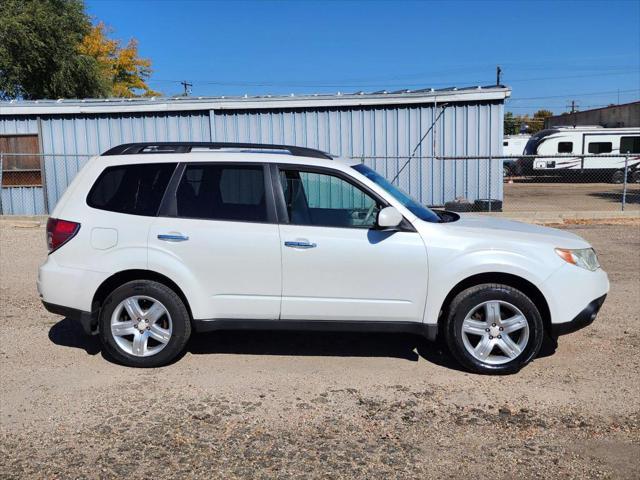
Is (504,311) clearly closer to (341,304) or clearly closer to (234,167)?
(341,304)

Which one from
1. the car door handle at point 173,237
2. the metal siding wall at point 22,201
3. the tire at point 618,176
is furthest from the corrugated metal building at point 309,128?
the tire at point 618,176

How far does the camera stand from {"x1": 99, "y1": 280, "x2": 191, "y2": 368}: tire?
4.95 m

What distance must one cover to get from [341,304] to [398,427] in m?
1.16

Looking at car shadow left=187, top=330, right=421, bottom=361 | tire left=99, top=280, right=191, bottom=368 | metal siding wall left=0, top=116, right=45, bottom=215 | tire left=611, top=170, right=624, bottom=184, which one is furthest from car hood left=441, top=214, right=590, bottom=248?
tire left=611, top=170, right=624, bottom=184

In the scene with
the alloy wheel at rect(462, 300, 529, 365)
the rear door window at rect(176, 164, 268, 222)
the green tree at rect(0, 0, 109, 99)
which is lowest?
the alloy wheel at rect(462, 300, 529, 365)

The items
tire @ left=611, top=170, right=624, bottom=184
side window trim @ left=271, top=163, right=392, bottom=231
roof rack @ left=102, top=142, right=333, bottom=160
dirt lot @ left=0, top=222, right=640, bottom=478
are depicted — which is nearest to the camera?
dirt lot @ left=0, top=222, right=640, bottom=478

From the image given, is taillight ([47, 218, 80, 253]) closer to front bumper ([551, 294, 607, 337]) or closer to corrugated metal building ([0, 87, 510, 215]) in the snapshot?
front bumper ([551, 294, 607, 337])

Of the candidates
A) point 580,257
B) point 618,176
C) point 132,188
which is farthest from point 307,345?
point 618,176

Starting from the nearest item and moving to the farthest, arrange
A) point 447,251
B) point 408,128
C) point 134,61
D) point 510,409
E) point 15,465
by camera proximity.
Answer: point 15,465, point 510,409, point 447,251, point 408,128, point 134,61

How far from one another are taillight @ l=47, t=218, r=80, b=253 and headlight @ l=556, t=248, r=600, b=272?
12.8 ft

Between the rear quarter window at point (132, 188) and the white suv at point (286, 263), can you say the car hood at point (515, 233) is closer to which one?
the white suv at point (286, 263)

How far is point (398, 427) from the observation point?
13.2 ft

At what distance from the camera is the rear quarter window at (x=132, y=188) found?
5.05 meters

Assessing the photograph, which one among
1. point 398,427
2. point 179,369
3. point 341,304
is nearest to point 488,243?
point 341,304
